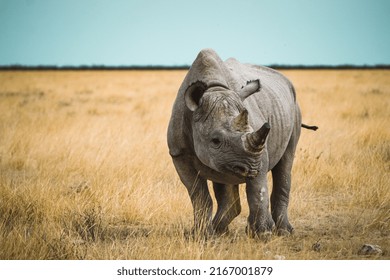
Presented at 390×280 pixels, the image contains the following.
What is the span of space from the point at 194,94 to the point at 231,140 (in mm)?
668

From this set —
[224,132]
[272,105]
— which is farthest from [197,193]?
[272,105]

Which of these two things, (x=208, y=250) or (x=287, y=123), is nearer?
(x=208, y=250)

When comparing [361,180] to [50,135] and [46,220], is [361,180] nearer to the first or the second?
[46,220]

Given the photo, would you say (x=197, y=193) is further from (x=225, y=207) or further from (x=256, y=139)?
(x=256, y=139)

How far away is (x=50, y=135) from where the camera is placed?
10375 mm

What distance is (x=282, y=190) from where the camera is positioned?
5668mm

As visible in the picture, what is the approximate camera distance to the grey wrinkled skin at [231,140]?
4125 mm

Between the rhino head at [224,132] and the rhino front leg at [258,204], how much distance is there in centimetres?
37

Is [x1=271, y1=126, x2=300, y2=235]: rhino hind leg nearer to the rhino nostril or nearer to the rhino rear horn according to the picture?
the rhino nostril

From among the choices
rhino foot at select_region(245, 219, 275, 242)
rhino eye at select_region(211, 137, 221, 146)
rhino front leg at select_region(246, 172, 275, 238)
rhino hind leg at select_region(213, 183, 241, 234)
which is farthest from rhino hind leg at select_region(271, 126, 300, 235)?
rhino eye at select_region(211, 137, 221, 146)

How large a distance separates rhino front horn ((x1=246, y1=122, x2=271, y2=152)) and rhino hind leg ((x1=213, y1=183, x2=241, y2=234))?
124cm

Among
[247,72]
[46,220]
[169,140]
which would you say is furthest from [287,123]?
[46,220]

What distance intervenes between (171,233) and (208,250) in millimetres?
730

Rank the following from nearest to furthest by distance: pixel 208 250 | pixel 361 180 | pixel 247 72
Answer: pixel 208 250
pixel 247 72
pixel 361 180
